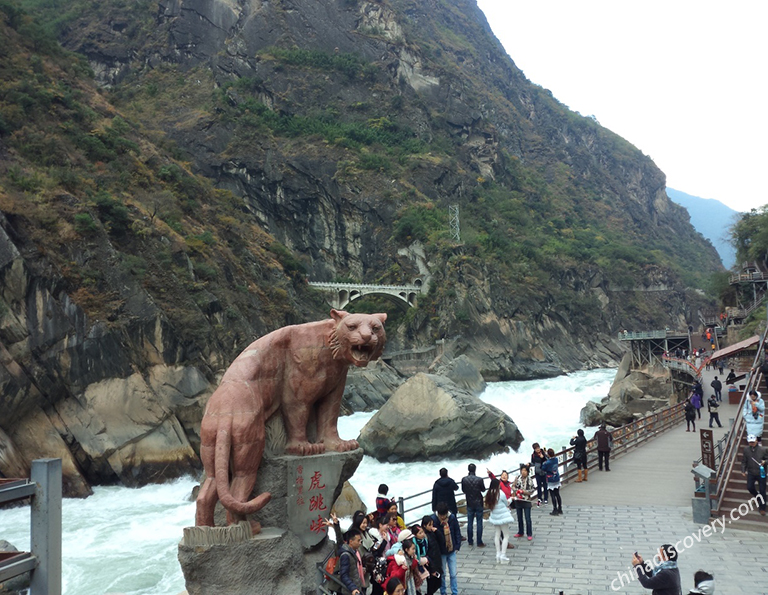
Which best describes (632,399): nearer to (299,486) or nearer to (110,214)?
(110,214)

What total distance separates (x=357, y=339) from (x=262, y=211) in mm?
60916

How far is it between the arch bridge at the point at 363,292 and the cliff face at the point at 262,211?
232 cm

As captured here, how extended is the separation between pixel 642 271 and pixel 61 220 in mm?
76821

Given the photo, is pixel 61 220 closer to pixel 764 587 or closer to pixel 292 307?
pixel 292 307

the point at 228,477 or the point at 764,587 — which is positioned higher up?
the point at 228,477

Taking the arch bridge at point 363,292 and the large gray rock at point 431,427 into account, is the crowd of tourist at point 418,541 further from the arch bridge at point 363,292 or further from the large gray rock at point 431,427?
the arch bridge at point 363,292

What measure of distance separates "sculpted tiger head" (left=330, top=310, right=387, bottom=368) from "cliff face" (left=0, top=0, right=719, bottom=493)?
16681mm

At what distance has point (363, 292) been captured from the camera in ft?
197

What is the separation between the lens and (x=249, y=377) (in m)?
6.70

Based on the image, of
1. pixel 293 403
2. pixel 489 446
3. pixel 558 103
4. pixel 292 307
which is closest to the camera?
pixel 293 403

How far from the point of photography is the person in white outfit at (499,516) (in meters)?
8.20

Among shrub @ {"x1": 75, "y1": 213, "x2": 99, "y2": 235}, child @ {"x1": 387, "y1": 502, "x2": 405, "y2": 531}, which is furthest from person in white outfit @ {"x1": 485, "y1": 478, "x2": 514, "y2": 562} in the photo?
shrub @ {"x1": 75, "y1": 213, "x2": 99, "y2": 235}

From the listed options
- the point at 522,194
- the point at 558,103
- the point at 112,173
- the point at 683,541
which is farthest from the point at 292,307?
the point at 558,103

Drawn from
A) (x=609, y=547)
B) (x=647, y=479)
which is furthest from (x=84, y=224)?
(x=609, y=547)
